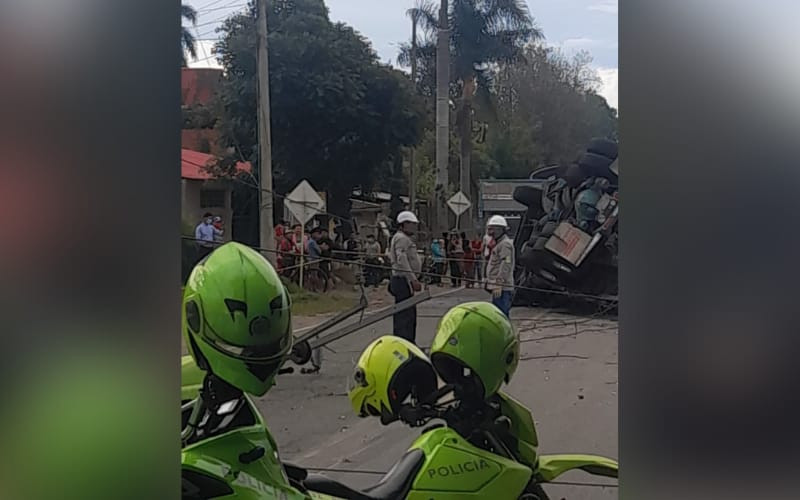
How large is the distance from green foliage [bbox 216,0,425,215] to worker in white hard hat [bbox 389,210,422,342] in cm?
10

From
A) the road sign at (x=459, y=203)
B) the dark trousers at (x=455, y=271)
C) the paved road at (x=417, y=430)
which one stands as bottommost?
the paved road at (x=417, y=430)

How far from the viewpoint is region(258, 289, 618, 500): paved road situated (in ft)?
5.03

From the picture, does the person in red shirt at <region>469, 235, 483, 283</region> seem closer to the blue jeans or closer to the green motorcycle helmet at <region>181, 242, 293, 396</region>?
the blue jeans

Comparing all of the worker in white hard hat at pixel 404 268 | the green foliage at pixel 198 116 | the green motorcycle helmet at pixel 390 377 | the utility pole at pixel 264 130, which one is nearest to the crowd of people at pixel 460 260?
the worker in white hard hat at pixel 404 268

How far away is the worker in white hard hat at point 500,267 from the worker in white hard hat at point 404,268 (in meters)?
0.13

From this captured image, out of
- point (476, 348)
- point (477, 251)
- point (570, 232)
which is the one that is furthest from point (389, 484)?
point (570, 232)

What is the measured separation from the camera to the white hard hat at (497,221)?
145cm

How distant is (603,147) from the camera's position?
4.03ft

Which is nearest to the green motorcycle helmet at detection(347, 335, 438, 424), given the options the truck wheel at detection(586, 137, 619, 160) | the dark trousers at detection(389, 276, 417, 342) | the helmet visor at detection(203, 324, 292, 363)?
the dark trousers at detection(389, 276, 417, 342)

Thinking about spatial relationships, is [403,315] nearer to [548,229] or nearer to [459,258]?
[459,258]

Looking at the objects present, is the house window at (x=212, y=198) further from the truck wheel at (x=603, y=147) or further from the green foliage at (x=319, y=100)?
the truck wheel at (x=603, y=147)

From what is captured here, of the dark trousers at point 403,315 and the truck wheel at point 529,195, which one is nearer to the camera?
the truck wheel at point 529,195
